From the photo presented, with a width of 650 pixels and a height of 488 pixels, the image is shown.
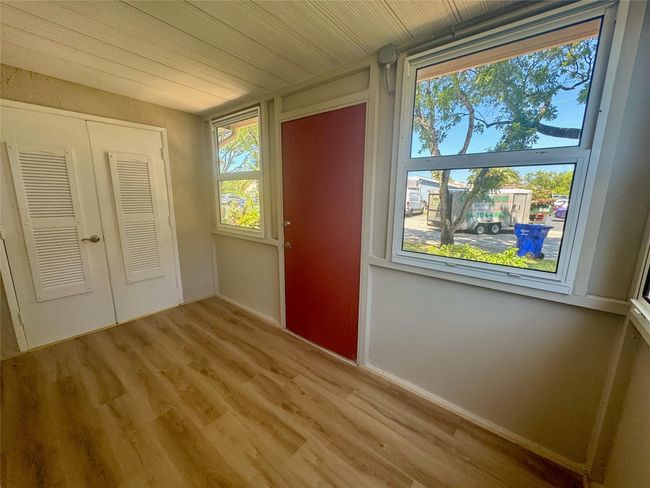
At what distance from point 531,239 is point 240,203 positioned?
8.53 ft

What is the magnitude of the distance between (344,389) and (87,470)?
→ 1429mm

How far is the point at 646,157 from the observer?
997mm

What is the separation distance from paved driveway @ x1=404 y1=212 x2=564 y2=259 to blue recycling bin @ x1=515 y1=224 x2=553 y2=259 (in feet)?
0.06

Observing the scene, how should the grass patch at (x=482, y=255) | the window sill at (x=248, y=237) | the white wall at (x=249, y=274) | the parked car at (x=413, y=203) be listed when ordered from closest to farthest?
the grass patch at (x=482, y=255) < the parked car at (x=413, y=203) < the window sill at (x=248, y=237) < the white wall at (x=249, y=274)

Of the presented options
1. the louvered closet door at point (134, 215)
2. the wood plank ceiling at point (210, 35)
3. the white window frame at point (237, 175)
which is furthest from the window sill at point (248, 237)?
the wood plank ceiling at point (210, 35)

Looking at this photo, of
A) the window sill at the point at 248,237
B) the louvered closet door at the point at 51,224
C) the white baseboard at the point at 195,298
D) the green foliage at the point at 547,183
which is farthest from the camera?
the white baseboard at the point at 195,298

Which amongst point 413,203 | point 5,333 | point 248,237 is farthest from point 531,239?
point 5,333

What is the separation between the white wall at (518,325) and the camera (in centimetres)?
104

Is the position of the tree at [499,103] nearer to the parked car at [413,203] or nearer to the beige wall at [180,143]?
the parked car at [413,203]

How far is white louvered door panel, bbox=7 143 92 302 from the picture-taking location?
1.98m

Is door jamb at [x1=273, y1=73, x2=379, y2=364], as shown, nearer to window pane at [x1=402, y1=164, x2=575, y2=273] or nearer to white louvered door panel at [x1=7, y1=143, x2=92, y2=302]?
window pane at [x1=402, y1=164, x2=575, y2=273]

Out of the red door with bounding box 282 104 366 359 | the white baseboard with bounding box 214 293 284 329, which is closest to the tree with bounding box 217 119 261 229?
the red door with bounding box 282 104 366 359

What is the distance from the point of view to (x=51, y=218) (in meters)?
2.11

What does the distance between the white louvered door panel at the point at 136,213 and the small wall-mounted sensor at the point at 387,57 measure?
2461mm
